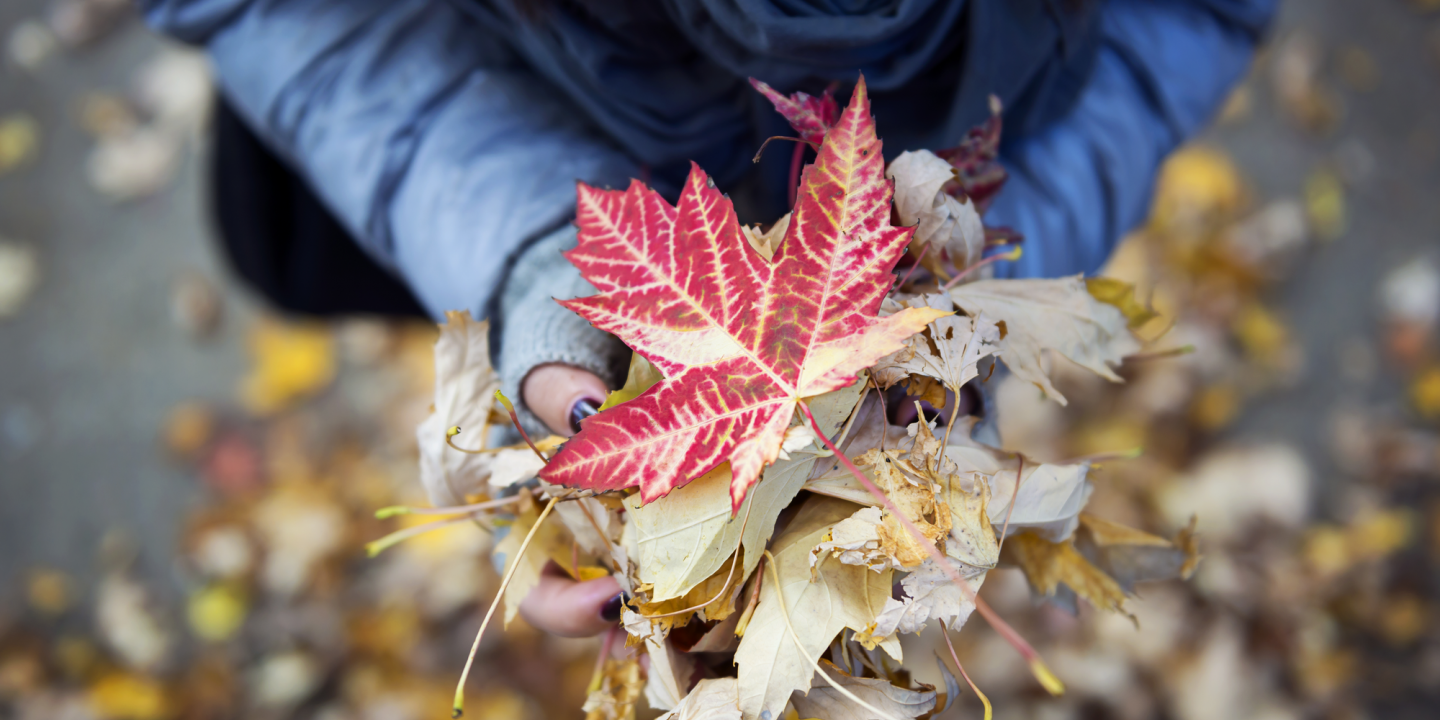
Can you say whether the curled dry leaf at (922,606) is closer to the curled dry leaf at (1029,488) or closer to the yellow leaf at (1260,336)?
the curled dry leaf at (1029,488)

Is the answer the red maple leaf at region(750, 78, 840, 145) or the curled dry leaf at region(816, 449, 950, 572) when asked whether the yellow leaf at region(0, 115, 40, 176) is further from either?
the curled dry leaf at region(816, 449, 950, 572)

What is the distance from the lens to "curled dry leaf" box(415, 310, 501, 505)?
0.53 m

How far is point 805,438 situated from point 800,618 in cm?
11

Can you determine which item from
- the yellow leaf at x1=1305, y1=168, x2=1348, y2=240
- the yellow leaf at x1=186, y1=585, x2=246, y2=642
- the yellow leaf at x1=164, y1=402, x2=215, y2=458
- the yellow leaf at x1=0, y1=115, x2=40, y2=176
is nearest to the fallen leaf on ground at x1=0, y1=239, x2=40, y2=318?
the yellow leaf at x1=0, y1=115, x2=40, y2=176

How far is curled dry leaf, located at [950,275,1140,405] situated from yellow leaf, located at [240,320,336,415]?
1.59 metres

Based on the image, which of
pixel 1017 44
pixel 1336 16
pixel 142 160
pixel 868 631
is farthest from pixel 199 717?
pixel 1336 16

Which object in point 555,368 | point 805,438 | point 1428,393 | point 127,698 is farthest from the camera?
point 1428,393

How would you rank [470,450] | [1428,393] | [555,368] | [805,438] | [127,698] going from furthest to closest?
1. [1428,393]
2. [127,698]
3. [555,368]
4. [470,450]
5. [805,438]

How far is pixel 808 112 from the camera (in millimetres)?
455

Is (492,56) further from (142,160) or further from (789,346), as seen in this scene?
(142,160)

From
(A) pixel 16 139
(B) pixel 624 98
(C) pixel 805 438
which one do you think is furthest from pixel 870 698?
(A) pixel 16 139

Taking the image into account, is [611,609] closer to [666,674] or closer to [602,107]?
[666,674]

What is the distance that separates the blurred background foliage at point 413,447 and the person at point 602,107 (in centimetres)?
74

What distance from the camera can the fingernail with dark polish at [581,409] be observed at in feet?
1.85
